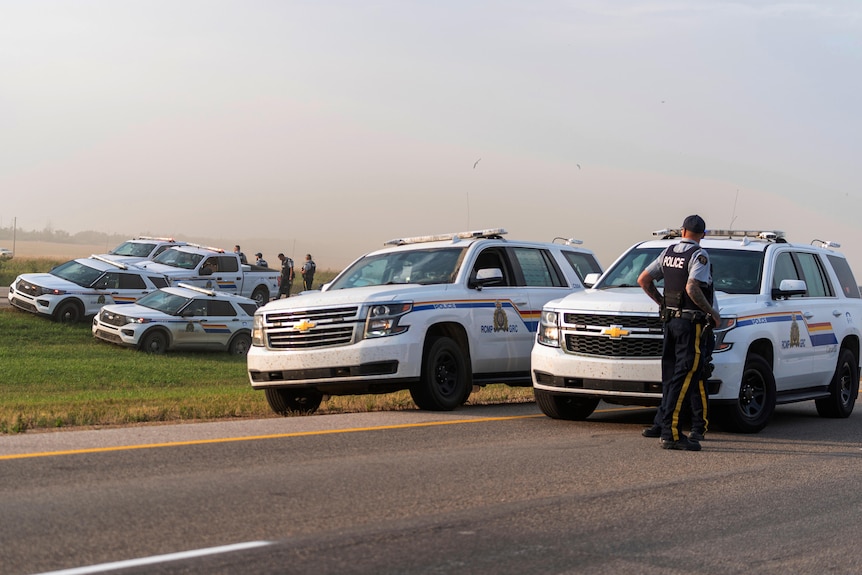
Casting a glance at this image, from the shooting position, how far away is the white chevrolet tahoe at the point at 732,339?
1165 cm

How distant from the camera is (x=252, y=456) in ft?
30.3

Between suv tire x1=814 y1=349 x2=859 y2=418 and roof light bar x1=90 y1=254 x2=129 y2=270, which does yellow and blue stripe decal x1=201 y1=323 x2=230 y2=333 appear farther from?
suv tire x1=814 y1=349 x2=859 y2=418

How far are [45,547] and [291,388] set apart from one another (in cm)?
764

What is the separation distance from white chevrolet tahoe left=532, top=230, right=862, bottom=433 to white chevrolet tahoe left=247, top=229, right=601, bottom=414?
4.56 feet

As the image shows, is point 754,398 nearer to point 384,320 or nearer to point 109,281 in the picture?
point 384,320

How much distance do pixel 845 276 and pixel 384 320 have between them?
6.09 metres

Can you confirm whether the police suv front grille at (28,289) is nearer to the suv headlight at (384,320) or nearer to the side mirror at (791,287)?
the suv headlight at (384,320)

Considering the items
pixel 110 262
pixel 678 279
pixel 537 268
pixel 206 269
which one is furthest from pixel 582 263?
pixel 206 269

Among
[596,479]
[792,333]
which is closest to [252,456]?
[596,479]

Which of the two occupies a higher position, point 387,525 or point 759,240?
point 759,240

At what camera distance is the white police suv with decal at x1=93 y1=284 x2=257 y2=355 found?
2847 cm

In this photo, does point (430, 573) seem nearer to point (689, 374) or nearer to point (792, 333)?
point (689, 374)

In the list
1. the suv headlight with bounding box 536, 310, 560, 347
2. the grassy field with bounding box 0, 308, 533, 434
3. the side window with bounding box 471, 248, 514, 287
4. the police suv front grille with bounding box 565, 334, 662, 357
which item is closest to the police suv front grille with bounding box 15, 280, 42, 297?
the grassy field with bounding box 0, 308, 533, 434

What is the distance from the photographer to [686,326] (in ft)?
34.3
